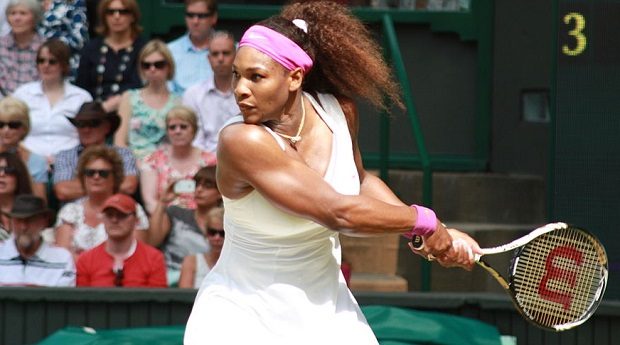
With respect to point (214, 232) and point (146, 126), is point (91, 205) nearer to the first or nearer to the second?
point (146, 126)

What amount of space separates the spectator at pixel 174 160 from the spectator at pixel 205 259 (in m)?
0.60

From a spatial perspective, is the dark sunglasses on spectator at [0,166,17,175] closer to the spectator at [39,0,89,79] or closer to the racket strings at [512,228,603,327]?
the spectator at [39,0,89,79]

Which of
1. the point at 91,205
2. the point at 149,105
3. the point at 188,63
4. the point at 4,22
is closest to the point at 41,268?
the point at 91,205

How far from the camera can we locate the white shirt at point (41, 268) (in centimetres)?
722

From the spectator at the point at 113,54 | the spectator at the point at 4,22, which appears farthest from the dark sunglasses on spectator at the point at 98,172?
the spectator at the point at 4,22

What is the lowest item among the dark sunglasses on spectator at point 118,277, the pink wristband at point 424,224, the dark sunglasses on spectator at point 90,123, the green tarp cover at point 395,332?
the green tarp cover at point 395,332

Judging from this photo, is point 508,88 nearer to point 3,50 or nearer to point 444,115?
point 444,115

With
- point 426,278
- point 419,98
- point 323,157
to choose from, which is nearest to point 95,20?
point 419,98

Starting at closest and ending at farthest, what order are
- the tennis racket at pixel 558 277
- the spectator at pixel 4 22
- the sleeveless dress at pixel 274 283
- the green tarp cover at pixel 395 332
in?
1. the sleeveless dress at pixel 274 283
2. the tennis racket at pixel 558 277
3. the green tarp cover at pixel 395 332
4. the spectator at pixel 4 22

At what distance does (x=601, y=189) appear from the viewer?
22.0 feet

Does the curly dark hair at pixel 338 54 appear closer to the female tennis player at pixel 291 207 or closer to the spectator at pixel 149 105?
the female tennis player at pixel 291 207

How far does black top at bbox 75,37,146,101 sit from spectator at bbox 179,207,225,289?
1.61m

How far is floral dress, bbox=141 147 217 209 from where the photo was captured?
766 cm

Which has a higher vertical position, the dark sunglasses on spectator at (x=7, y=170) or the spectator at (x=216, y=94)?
the spectator at (x=216, y=94)
